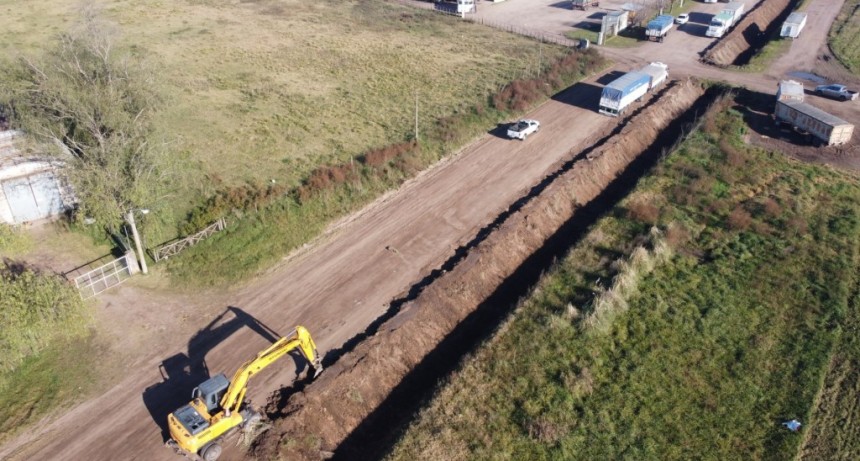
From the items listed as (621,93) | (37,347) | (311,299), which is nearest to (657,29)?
(621,93)

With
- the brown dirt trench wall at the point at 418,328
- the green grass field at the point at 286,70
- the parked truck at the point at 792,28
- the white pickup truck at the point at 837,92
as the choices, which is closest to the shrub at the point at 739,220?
the brown dirt trench wall at the point at 418,328

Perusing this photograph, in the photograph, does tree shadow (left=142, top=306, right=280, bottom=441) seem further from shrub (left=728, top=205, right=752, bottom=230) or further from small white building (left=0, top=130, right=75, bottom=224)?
shrub (left=728, top=205, right=752, bottom=230)

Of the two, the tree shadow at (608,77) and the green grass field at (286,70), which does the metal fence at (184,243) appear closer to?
the green grass field at (286,70)

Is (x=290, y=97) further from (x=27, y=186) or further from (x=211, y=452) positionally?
(x=211, y=452)

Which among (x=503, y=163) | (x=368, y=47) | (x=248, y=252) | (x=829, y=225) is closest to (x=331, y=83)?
(x=368, y=47)

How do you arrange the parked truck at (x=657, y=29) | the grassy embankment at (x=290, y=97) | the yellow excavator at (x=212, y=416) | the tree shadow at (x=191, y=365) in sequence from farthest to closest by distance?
the parked truck at (x=657, y=29) → the grassy embankment at (x=290, y=97) → the tree shadow at (x=191, y=365) → the yellow excavator at (x=212, y=416)

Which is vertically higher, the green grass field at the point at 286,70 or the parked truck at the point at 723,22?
the parked truck at the point at 723,22
